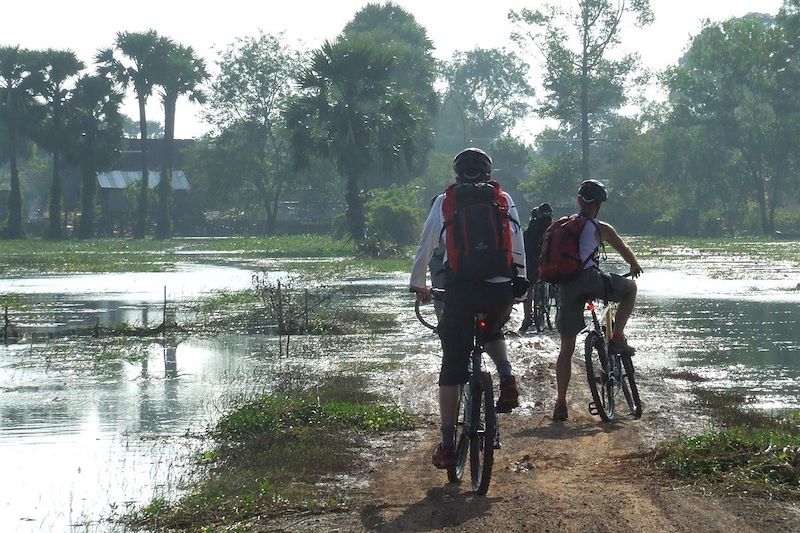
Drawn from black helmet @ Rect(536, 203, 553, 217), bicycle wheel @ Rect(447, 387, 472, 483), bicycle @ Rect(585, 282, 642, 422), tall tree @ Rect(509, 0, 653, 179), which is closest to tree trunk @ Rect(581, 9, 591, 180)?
tall tree @ Rect(509, 0, 653, 179)

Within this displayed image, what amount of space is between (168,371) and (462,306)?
8.45 metres

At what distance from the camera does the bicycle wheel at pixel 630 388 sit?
10258 mm

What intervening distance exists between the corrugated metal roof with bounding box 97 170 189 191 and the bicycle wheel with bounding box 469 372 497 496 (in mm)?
97676

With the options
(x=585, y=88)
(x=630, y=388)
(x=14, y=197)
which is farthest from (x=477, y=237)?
(x=14, y=197)

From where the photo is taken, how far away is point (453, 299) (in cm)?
727

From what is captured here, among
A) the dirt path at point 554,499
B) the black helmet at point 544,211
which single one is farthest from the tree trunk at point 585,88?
the dirt path at point 554,499

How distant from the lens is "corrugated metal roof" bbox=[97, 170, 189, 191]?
105 m

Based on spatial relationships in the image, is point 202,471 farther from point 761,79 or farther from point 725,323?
point 761,79

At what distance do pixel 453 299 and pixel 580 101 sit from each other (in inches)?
2959

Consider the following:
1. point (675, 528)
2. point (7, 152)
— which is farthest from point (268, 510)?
point (7, 152)

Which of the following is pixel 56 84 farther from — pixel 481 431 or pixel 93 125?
pixel 481 431

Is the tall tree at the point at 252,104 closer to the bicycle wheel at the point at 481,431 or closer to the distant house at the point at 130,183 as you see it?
the distant house at the point at 130,183

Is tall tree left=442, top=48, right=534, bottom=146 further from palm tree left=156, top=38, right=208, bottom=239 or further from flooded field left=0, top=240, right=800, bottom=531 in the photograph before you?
flooded field left=0, top=240, right=800, bottom=531

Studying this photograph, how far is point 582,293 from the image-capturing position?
974 centimetres
